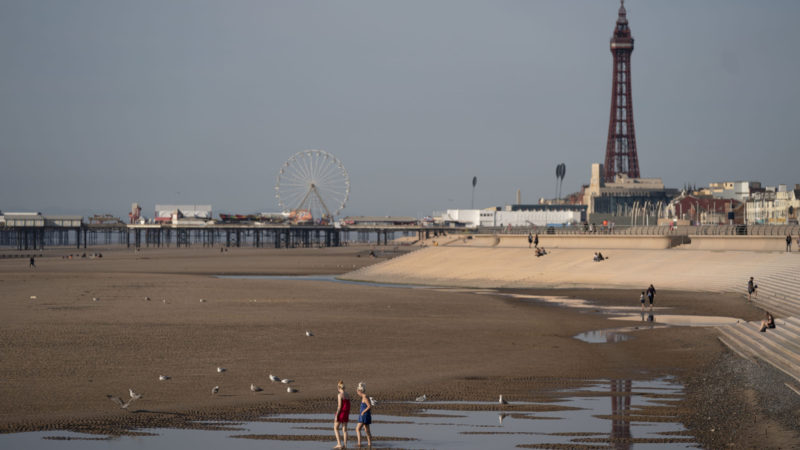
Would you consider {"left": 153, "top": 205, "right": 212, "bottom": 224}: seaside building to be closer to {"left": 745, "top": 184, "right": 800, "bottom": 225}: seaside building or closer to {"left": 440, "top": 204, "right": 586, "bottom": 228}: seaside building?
{"left": 440, "top": 204, "right": 586, "bottom": 228}: seaside building

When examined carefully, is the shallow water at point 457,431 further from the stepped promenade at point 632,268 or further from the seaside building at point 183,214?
the seaside building at point 183,214

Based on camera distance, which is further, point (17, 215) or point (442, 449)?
point (17, 215)

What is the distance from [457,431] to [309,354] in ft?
28.8

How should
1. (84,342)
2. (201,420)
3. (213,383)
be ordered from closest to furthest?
(201,420) < (213,383) < (84,342)

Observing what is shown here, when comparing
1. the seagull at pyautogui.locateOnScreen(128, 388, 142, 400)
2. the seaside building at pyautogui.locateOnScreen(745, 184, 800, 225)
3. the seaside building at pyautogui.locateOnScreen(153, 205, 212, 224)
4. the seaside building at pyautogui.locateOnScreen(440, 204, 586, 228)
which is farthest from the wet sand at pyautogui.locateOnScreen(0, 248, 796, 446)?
the seaside building at pyautogui.locateOnScreen(153, 205, 212, 224)

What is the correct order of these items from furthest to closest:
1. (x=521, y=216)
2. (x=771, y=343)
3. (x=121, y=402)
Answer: (x=521, y=216) → (x=771, y=343) → (x=121, y=402)

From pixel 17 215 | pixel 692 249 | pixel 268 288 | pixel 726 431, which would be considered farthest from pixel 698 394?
pixel 17 215

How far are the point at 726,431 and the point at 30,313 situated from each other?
25300 mm

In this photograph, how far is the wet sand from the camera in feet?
53.8

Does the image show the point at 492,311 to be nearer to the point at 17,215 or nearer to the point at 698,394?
the point at 698,394

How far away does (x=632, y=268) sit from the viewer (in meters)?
51.3

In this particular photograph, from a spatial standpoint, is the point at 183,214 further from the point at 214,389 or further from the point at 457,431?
the point at 457,431

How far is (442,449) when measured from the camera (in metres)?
13.5

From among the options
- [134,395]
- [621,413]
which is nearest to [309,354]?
[134,395]
